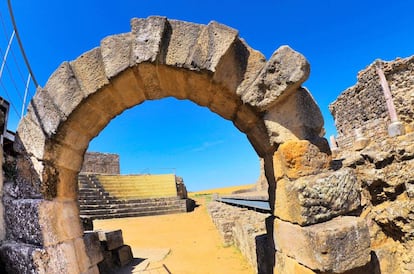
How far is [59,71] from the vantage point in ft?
9.95

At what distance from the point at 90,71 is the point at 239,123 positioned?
176 centimetres

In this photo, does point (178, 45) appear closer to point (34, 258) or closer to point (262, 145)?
point (262, 145)

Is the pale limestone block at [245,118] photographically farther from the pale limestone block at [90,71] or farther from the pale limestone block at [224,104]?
the pale limestone block at [90,71]

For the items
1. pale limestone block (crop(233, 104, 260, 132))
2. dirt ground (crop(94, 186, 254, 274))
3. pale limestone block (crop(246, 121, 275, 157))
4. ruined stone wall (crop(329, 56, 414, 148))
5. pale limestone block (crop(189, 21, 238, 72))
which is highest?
ruined stone wall (crop(329, 56, 414, 148))

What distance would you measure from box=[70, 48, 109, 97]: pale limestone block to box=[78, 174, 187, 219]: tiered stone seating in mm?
13119

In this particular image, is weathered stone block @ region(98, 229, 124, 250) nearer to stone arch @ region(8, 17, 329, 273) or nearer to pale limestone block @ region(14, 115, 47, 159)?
stone arch @ region(8, 17, 329, 273)

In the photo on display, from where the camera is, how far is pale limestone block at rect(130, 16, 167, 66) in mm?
2793

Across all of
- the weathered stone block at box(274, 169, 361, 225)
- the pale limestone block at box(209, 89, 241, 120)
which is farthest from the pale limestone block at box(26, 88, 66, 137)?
the weathered stone block at box(274, 169, 361, 225)

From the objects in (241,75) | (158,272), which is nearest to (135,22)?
(241,75)

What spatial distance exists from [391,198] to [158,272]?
465cm

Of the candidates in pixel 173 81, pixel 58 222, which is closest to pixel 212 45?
pixel 173 81

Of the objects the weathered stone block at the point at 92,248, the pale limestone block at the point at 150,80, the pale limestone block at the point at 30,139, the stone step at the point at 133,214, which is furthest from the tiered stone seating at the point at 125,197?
the pale limestone block at the point at 150,80

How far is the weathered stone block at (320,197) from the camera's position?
247cm

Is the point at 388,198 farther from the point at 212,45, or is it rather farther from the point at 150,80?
the point at 150,80
